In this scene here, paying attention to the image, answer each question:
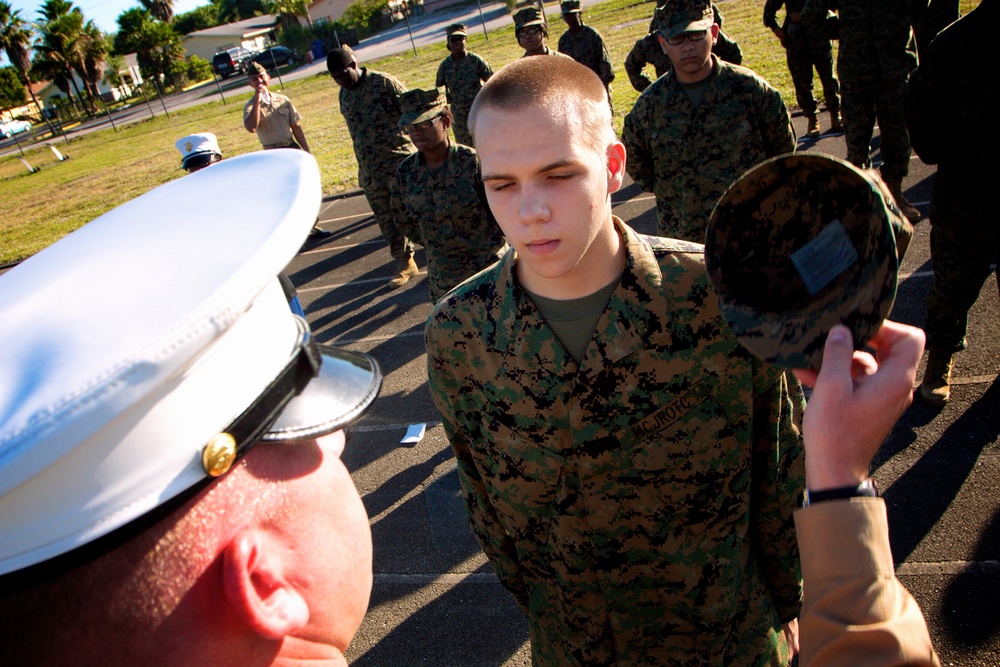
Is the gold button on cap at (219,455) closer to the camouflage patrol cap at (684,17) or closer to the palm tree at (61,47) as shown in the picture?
the camouflage patrol cap at (684,17)

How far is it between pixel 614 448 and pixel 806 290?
31.7 inches

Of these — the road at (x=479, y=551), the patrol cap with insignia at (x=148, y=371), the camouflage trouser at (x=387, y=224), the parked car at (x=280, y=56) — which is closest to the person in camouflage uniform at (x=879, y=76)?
the road at (x=479, y=551)

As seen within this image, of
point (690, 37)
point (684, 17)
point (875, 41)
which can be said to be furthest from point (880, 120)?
point (690, 37)

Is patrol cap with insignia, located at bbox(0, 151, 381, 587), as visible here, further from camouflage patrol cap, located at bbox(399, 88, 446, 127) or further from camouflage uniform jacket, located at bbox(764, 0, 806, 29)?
camouflage uniform jacket, located at bbox(764, 0, 806, 29)

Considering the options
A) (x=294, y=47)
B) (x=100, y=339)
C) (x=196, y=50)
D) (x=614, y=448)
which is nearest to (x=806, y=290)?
(x=614, y=448)

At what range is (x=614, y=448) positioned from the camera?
1.94 m

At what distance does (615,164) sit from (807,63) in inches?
328

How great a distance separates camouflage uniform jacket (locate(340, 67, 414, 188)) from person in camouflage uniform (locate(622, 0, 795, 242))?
412 centimetres

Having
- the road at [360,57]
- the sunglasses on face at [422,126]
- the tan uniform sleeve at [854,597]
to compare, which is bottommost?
the tan uniform sleeve at [854,597]

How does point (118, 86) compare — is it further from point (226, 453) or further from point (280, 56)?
point (226, 453)

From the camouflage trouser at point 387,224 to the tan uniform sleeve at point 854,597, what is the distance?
7302 millimetres

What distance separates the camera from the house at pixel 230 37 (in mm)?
56406

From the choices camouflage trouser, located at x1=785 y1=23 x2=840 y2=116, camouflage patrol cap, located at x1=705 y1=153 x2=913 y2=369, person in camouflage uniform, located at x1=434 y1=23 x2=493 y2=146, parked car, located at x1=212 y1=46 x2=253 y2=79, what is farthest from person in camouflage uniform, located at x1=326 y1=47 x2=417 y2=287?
parked car, located at x1=212 y1=46 x2=253 y2=79

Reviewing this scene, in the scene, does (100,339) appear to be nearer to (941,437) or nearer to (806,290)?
(806,290)
